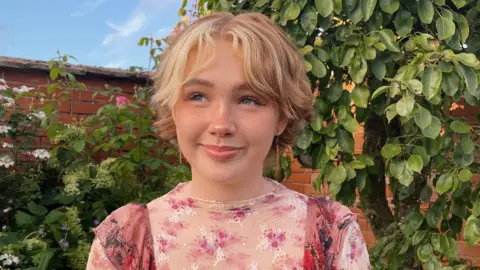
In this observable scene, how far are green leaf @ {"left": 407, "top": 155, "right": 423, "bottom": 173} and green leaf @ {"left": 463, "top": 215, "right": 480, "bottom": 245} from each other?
257 millimetres

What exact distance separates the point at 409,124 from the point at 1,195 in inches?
93.2

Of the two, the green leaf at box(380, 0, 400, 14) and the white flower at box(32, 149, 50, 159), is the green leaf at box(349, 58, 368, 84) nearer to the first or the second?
the green leaf at box(380, 0, 400, 14)

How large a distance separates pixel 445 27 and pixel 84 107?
253 centimetres

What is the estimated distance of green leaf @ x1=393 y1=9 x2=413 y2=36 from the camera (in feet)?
5.71

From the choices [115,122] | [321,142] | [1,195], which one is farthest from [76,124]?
[321,142]

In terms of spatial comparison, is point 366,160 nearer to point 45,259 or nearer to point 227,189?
point 227,189

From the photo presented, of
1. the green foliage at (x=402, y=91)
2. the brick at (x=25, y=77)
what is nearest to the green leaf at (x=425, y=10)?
the green foliage at (x=402, y=91)

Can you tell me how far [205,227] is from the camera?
1.04 m

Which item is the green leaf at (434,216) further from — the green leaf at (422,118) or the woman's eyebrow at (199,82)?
the woman's eyebrow at (199,82)

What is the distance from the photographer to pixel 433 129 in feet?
5.24

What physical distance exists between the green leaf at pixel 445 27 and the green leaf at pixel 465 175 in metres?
0.44

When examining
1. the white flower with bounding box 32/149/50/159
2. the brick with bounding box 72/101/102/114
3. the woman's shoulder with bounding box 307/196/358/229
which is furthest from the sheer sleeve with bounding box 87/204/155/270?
the brick with bounding box 72/101/102/114

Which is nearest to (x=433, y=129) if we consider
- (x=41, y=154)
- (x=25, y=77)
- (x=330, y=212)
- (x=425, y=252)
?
(x=425, y=252)

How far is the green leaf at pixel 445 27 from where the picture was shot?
1.67 metres
